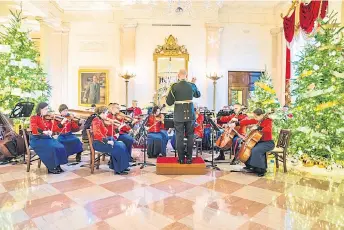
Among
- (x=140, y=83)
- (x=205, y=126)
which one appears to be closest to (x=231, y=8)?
(x=140, y=83)

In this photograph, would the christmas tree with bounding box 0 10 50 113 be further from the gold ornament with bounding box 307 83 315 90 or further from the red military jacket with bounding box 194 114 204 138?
the gold ornament with bounding box 307 83 315 90

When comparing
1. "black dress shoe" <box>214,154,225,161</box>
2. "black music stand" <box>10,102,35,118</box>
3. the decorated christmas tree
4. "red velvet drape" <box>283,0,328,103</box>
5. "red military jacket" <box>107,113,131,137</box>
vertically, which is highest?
"red velvet drape" <box>283,0,328,103</box>

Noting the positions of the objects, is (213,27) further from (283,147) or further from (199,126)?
(283,147)

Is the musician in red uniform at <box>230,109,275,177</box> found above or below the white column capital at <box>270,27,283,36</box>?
below

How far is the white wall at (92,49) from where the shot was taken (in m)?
9.52

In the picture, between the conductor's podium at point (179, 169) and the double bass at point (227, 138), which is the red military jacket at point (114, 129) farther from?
the double bass at point (227, 138)

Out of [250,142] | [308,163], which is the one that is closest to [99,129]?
[250,142]

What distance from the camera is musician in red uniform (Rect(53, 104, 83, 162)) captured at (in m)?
5.31

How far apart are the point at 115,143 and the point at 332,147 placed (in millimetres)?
4302

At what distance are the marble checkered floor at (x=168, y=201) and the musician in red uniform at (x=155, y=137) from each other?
1.44 m

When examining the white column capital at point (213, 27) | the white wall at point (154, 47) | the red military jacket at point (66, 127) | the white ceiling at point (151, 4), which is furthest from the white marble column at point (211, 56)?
the red military jacket at point (66, 127)

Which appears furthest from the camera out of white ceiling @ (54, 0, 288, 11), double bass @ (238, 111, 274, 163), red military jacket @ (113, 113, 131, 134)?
white ceiling @ (54, 0, 288, 11)

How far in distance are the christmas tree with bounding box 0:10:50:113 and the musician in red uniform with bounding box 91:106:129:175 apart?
3.39 m

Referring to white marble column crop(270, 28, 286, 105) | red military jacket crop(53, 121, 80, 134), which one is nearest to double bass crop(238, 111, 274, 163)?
red military jacket crop(53, 121, 80, 134)
